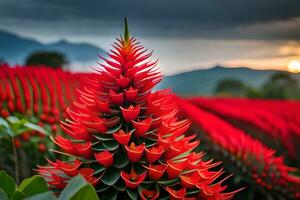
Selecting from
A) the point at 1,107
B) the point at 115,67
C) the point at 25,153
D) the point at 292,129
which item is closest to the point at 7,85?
the point at 1,107

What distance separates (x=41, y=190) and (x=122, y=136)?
0.17 meters

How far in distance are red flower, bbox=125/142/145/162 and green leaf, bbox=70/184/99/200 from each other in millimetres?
248

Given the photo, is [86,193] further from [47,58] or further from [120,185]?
[47,58]

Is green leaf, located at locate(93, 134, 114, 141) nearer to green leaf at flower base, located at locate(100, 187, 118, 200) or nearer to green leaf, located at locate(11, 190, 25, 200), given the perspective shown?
green leaf at flower base, located at locate(100, 187, 118, 200)

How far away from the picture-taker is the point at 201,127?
10.1 feet

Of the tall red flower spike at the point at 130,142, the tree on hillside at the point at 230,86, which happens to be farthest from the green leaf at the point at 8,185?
the tree on hillside at the point at 230,86

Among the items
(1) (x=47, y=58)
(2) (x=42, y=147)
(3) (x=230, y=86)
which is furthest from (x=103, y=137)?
(3) (x=230, y=86)

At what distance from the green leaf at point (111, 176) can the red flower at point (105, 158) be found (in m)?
0.02

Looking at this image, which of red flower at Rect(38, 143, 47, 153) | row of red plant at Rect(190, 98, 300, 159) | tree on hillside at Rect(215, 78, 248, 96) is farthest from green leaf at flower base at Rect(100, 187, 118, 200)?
tree on hillside at Rect(215, 78, 248, 96)

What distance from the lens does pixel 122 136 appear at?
116cm

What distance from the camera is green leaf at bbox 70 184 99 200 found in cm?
90

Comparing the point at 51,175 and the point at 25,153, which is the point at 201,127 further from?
the point at 51,175

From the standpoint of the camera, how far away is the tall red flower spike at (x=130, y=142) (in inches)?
46.0

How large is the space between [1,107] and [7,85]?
0.11m
